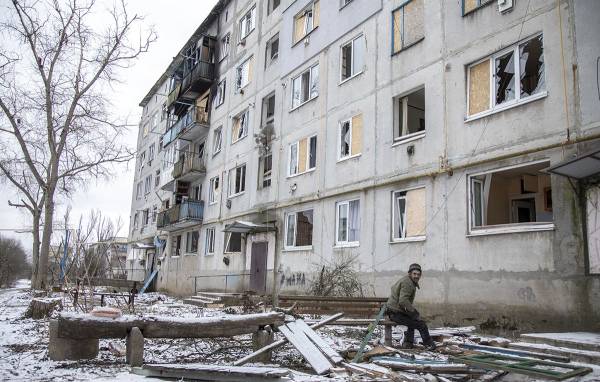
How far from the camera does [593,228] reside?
8305 millimetres

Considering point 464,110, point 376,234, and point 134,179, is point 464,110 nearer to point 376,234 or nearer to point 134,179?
point 376,234

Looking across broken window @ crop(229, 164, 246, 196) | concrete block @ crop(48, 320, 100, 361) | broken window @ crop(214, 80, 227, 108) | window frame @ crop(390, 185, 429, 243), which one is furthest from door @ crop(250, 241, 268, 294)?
concrete block @ crop(48, 320, 100, 361)

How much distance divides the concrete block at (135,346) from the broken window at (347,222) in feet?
27.5

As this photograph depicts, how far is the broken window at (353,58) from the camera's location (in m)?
15.3

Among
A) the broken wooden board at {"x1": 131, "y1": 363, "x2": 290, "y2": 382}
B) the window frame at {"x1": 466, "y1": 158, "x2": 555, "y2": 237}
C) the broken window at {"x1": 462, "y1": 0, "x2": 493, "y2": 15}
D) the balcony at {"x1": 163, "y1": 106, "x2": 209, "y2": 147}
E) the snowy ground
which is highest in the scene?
the balcony at {"x1": 163, "y1": 106, "x2": 209, "y2": 147}

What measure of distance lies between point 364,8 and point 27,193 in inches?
889

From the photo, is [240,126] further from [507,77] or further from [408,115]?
[507,77]

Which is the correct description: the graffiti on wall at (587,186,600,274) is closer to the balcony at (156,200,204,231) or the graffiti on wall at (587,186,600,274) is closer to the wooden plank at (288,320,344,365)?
the wooden plank at (288,320,344,365)

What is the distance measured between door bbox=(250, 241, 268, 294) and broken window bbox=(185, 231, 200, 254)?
824 centimetres

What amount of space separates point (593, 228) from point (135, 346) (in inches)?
305

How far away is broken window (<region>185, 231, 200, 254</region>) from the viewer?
2725 cm

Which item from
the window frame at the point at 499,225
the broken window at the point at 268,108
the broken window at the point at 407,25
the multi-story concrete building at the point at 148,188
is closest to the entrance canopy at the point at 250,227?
the broken window at the point at 268,108

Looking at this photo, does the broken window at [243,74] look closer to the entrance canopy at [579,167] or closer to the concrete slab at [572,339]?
the entrance canopy at [579,167]

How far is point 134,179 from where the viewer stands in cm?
4416
